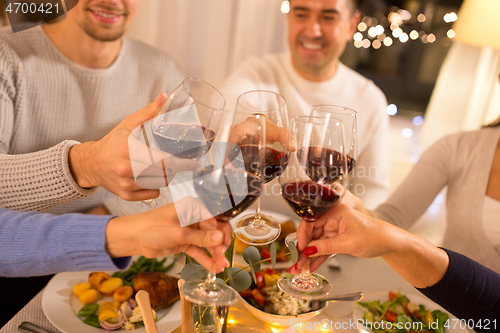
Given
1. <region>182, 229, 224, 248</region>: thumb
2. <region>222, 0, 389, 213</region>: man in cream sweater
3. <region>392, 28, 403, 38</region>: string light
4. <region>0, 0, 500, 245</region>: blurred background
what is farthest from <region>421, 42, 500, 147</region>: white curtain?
<region>182, 229, 224, 248</region>: thumb

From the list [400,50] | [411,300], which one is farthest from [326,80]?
[411,300]

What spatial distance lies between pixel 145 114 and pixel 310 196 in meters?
0.35

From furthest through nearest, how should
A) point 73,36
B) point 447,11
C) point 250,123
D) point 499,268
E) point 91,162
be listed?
point 447,11
point 73,36
point 499,268
point 91,162
point 250,123

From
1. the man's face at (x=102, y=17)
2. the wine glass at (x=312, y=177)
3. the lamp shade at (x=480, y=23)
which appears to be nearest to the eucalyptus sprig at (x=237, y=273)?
the wine glass at (x=312, y=177)

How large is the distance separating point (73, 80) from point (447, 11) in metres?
3.01

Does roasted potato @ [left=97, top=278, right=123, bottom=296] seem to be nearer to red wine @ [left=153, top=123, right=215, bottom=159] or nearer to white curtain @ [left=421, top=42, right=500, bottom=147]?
red wine @ [left=153, top=123, right=215, bottom=159]

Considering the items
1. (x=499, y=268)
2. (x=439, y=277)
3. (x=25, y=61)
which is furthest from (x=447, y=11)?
(x=25, y=61)

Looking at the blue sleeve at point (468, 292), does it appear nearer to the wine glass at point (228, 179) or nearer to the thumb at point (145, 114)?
the wine glass at point (228, 179)

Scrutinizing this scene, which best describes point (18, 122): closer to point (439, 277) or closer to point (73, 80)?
point (73, 80)

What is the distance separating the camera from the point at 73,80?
1444mm

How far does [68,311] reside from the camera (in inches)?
29.4

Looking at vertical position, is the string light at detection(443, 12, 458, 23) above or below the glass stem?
above

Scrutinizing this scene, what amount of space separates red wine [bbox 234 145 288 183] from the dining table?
0.33 meters

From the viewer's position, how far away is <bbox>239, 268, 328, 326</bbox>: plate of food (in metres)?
0.73
